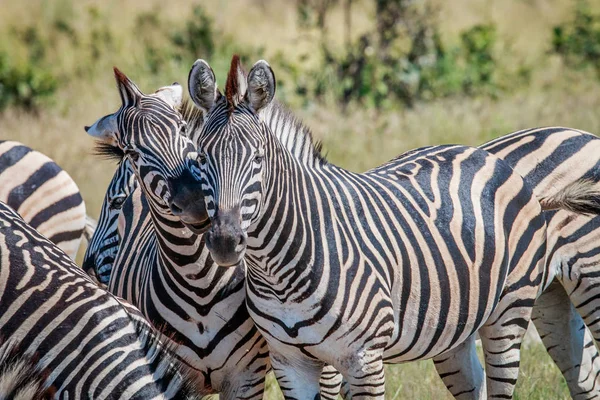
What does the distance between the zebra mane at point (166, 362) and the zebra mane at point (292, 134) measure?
125 centimetres

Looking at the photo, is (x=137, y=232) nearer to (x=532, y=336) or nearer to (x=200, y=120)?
(x=200, y=120)


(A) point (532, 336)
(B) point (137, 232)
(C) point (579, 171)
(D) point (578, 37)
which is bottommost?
(A) point (532, 336)

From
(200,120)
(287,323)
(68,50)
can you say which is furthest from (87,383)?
(68,50)

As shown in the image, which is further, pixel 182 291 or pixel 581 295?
pixel 581 295

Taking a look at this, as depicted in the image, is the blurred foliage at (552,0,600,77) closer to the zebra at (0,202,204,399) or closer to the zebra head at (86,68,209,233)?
the zebra head at (86,68,209,233)

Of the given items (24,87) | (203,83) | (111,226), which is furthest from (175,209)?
(24,87)

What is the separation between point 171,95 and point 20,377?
2228 millimetres

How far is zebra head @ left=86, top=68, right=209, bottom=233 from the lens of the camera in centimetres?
418

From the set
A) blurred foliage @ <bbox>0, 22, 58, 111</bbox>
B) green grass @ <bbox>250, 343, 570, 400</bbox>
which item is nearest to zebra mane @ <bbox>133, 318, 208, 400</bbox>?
green grass @ <bbox>250, 343, 570, 400</bbox>

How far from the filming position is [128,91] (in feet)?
14.9

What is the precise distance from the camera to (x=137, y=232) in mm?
5203

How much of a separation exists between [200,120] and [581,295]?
2.44 m

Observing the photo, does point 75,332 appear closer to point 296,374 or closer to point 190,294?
point 190,294

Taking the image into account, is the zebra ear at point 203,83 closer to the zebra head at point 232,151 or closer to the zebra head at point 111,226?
the zebra head at point 232,151
